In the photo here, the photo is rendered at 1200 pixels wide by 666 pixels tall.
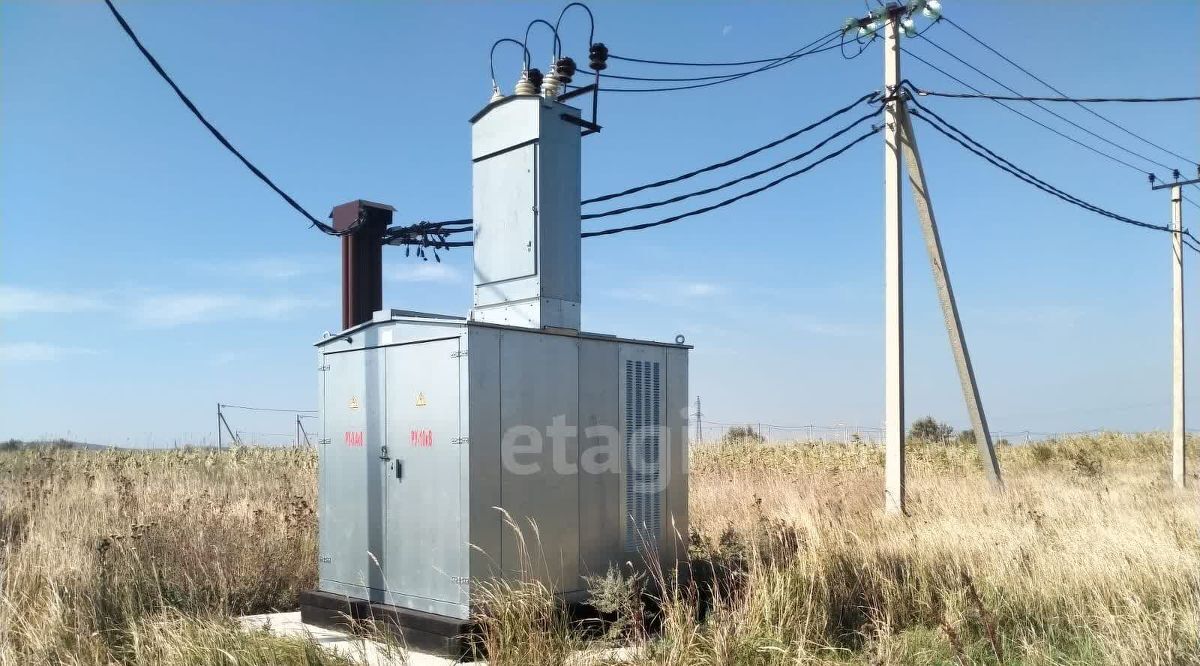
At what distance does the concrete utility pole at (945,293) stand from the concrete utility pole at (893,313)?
22 centimetres

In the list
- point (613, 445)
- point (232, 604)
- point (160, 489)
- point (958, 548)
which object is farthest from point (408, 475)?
point (160, 489)

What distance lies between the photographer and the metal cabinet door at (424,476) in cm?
624

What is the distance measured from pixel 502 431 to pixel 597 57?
12.6ft

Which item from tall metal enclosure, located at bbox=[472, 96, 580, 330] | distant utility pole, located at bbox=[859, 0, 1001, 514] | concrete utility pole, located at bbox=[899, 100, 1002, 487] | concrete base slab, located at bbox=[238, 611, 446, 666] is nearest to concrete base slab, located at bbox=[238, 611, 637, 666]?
concrete base slab, located at bbox=[238, 611, 446, 666]

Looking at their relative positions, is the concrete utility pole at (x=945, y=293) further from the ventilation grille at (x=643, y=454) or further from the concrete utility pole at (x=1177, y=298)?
the concrete utility pole at (x=1177, y=298)

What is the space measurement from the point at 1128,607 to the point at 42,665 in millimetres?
7629

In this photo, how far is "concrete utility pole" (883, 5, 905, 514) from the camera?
37.8 feet

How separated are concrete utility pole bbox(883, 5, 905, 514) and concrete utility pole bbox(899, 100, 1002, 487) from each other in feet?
0.71

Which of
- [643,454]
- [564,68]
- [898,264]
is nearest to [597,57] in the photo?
[564,68]

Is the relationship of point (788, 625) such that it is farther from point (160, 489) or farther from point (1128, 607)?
point (160, 489)

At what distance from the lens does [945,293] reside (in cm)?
1233

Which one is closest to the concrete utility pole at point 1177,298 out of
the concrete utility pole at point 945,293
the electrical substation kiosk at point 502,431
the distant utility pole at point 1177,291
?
the distant utility pole at point 1177,291

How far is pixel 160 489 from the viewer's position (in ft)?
40.7

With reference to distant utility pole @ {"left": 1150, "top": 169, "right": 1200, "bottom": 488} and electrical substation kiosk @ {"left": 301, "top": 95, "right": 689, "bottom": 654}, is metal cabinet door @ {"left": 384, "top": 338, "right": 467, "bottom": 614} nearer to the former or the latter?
electrical substation kiosk @ {"left": 301, "top": 95, "right": 689, "bottom": 654}
